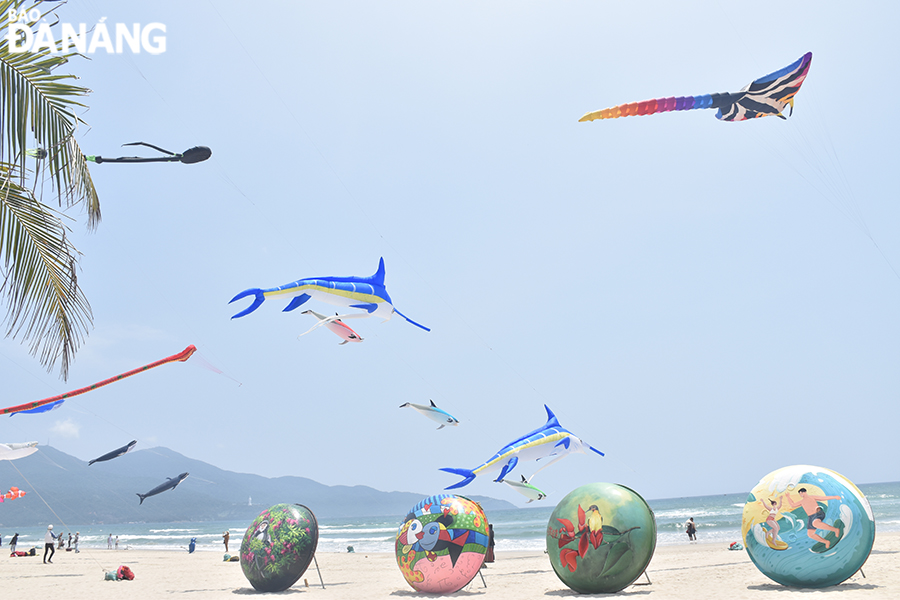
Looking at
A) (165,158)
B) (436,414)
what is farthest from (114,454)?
(165,158)

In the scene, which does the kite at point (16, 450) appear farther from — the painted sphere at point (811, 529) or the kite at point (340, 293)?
the painted sphere at point (811, 529)

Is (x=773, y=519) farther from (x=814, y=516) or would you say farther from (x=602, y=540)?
(x=602, y=540)

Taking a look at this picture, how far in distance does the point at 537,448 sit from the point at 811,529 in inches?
334

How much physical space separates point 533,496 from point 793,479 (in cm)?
1281

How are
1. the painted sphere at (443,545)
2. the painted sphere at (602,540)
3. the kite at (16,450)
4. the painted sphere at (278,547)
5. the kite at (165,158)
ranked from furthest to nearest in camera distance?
the kite at (16,450)
the painted sphere at (278,547)
the painted sphere at (443,545)
the painted sphere at (602,540)
the kite at (165,158)

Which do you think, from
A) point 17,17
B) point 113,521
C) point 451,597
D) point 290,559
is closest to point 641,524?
point 451,597

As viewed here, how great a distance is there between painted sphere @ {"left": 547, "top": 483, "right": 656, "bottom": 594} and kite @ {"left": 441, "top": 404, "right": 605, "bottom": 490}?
5862mm

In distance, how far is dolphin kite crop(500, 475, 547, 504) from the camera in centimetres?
2161

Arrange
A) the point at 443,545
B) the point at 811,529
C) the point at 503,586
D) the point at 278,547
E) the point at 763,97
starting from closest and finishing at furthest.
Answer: the point at 811,529
the point at 443,545
the point at 278,547
the point at 503,586
the point at 763,97

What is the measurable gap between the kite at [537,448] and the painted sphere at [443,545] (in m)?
4.54

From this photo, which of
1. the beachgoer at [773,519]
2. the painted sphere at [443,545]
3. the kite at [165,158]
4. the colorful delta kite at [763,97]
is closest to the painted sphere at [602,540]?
the painted sphere at [443,545]

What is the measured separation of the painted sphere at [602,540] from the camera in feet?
33.3

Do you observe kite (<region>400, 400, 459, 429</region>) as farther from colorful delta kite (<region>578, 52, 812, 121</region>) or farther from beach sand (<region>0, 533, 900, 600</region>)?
colorful delta kite (<region>578, 52, 812, 121</region>)

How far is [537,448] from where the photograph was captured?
17.7 m
